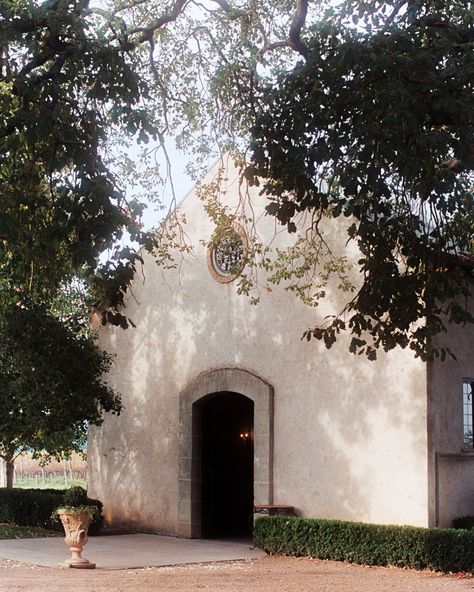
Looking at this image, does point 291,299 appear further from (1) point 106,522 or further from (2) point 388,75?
(2) point 388,75

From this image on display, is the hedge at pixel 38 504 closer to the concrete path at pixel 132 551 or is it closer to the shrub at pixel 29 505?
the shrub at pixel 29 505

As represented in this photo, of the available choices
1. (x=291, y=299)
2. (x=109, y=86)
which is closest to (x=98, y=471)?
(x=291, y=299)

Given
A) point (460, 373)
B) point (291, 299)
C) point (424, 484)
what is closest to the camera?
point (424, 484)

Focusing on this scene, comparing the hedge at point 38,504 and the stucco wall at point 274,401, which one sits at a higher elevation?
the stucco wall at point 274,401

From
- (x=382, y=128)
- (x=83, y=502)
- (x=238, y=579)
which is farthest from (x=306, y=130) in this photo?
(x=83, y=502)

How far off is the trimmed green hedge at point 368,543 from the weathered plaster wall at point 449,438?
30.5 inches

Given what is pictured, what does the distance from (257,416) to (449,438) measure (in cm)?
387

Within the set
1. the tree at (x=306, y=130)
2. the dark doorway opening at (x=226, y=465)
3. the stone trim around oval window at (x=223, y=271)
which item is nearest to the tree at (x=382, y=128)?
the tree at (x=306, y=130)

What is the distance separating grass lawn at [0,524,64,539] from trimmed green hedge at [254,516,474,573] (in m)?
5.52

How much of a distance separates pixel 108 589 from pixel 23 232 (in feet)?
16.8

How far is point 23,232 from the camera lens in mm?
12023

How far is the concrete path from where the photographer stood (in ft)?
54.7

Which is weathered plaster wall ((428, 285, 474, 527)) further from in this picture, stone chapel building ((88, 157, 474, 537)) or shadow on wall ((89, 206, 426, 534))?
shadow on wall ((89, 206, 426, 534))

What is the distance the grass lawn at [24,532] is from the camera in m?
20.9
